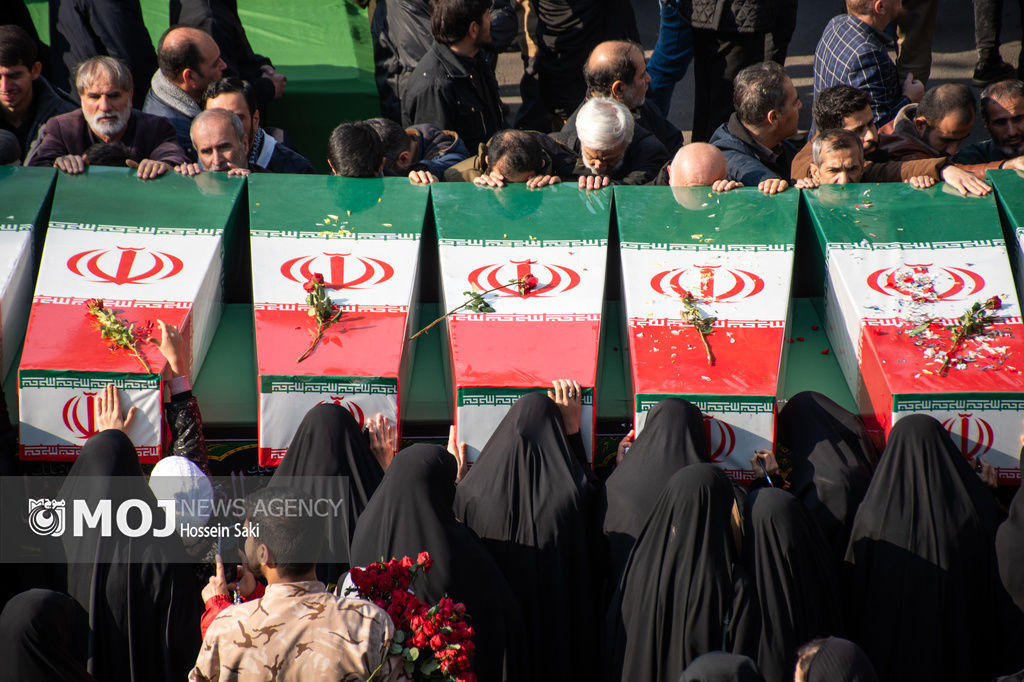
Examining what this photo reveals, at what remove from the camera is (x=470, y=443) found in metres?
5.11

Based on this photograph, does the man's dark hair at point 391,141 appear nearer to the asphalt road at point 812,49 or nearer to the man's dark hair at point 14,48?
the man's dark hair at point 14,48

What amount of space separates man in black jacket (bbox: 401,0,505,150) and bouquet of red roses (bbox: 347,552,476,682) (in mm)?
3963

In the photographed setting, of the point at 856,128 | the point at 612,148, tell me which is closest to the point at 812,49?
the point at 856,128

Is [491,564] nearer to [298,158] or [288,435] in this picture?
[288,435]

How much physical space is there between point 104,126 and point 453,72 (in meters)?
2.07

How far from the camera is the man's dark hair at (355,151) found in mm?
6109

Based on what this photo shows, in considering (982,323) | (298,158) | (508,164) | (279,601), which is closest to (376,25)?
(298,158)

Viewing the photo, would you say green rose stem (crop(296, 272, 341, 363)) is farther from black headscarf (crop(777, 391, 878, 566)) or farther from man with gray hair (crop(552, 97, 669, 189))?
black headscarf (crop(777, 391, 878, 566))

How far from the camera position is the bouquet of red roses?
373cm

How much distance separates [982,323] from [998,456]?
0.64 m

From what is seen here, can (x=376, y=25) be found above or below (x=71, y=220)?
above

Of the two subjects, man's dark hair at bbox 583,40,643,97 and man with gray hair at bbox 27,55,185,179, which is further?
man's dark hair at bbox 583,40,643,97

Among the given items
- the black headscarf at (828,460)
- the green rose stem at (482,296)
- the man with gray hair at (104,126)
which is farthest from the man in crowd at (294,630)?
the man with gray hair at (104,126)

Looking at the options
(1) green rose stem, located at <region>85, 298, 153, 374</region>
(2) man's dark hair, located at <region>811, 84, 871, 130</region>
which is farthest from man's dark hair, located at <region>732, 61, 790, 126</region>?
(1) green rose stem, located at <region>85, 298, 153, 374</region>
